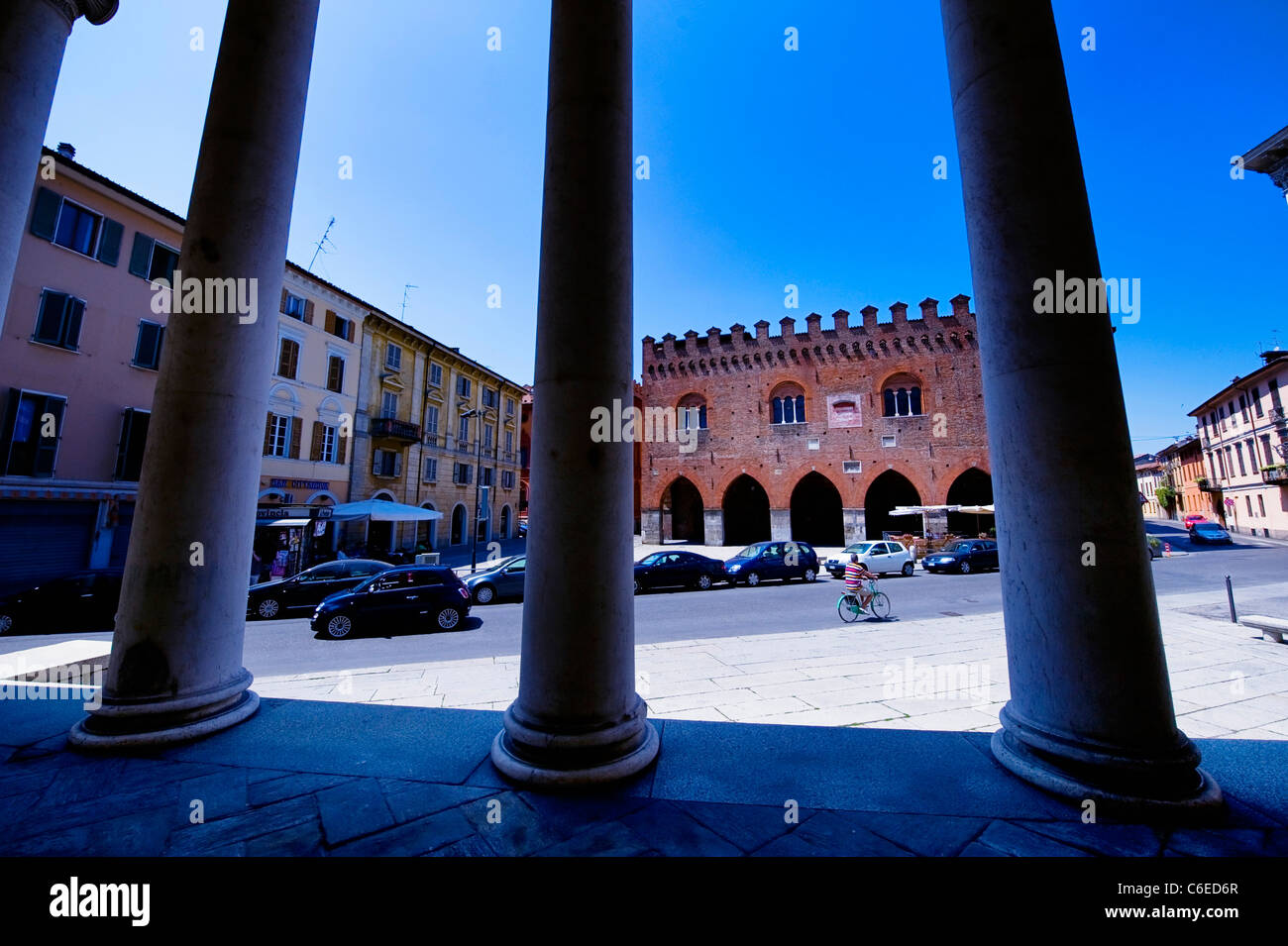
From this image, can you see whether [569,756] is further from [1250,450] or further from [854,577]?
[1250,450]

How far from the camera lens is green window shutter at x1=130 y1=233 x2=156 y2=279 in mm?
16750

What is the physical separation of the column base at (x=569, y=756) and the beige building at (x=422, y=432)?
18.9 metres

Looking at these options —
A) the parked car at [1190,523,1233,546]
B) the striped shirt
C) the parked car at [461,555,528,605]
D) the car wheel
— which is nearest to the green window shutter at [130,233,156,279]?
the parked car at [461,555,528,605]

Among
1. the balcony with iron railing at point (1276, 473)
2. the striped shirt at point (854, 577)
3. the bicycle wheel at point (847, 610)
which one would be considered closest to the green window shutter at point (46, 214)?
the striped shirt at point (854, 577)

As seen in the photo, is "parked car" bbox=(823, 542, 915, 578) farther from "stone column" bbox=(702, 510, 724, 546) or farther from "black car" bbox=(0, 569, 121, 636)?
"black car" bbox=(0, 569, 121, 636)

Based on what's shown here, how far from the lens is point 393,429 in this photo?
24281 millimetres

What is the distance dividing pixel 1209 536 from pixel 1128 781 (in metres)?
44.1

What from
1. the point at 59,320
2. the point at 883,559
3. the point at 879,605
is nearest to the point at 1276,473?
the point at 883,559

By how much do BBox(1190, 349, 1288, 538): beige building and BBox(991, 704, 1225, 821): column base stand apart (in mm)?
49543

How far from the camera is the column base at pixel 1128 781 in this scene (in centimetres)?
245

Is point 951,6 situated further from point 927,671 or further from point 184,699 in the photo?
point 184,699

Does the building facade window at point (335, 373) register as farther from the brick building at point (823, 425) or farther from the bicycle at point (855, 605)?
the bicycle at point (855, 605)

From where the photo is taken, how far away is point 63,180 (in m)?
15.1
